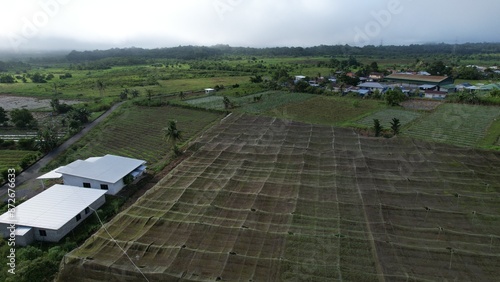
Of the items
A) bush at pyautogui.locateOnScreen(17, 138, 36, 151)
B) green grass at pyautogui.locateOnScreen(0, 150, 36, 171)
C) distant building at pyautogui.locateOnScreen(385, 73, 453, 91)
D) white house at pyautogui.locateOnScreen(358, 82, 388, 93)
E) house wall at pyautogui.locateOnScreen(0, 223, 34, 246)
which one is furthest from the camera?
distant building at pyautogui.locateOnScreen(385, 73, 453, 91)

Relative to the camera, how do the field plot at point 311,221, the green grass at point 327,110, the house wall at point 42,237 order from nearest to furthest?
1. the field plot at point 311,221
2. the house wall at point 42,237
3. the green grass at point 327,110

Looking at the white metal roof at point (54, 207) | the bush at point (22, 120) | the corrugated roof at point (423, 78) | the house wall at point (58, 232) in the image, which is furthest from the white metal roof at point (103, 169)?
the corrugated roof at point (423, 78)

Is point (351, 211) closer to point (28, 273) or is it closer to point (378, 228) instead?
point (378, 228)

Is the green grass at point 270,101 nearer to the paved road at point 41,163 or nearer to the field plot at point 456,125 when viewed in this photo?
the field plot at point 456,125

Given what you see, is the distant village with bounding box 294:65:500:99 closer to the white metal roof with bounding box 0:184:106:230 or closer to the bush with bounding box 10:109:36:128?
the bush with bounding box 10:109:36:128

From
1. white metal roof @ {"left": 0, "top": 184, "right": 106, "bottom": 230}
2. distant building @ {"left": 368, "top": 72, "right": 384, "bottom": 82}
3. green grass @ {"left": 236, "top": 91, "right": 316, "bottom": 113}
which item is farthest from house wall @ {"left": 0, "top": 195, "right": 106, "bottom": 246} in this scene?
distant building @ {"left": 368, "top": 72, "right": 384, "bottom": 82}

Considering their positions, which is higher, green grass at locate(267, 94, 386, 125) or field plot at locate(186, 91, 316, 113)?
field plot at locate(186, 91, 316, 113)
